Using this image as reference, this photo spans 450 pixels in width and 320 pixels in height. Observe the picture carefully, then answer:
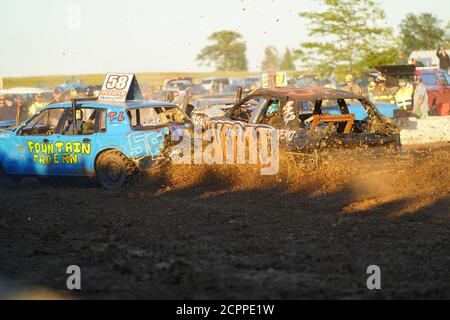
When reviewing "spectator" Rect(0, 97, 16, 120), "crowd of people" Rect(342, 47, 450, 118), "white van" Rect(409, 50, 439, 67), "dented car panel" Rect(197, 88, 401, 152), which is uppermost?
"white van" Rect(409, 50, 439, 67)

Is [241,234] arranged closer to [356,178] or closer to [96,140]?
[356,178]

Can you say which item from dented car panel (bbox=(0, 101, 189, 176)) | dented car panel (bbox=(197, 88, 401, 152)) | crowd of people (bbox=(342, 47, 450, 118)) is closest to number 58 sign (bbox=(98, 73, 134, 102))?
dented car panel (bbox=(0, 101, 189, 176))

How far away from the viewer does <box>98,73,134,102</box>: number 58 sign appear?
1302 centimetres

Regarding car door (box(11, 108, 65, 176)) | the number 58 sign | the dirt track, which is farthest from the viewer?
the number 58 sign

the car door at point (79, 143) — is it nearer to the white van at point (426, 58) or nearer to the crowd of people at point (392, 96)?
the crowd of people at point (392, 96)

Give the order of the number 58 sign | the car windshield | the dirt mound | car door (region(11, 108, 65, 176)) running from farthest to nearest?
the number 58 sign → car door (region(11, 108, 65, 176)) → the car windshield → the dirt mound

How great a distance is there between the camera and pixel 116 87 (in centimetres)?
1324

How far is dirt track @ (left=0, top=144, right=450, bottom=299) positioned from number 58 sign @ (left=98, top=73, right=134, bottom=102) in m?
1.58

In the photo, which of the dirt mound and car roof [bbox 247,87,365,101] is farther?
car roof [bbox 247,87,365,101]

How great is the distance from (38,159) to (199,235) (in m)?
5.74

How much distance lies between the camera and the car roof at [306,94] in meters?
11.1

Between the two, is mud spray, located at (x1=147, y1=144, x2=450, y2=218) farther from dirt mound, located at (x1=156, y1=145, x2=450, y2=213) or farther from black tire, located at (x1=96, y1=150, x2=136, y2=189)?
black tire, located at (x1=96, y1=150, x2=136, y2=189)

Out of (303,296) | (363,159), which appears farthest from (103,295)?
(363,159)

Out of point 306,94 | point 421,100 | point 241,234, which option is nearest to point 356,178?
point 306,94
